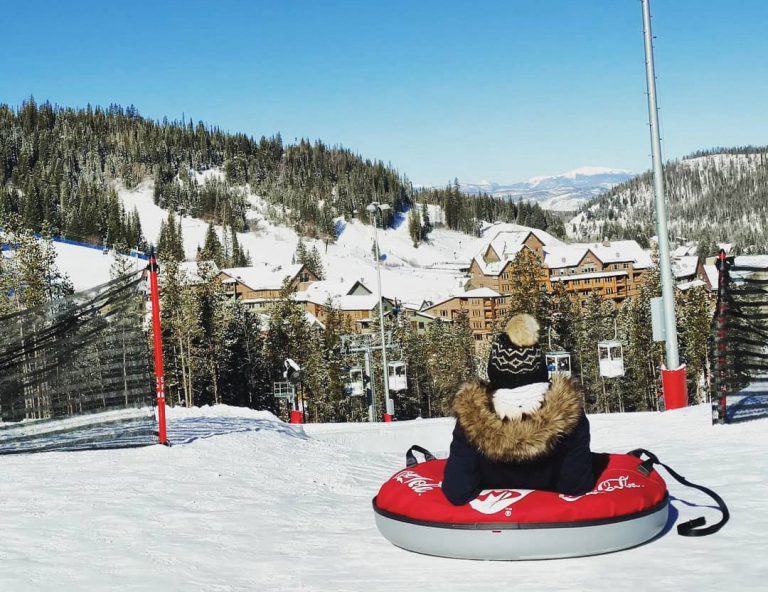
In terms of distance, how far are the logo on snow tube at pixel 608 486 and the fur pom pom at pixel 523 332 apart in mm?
1089

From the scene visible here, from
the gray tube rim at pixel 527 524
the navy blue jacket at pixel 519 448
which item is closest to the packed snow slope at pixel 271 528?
the gray tube rim at pixel 527 524

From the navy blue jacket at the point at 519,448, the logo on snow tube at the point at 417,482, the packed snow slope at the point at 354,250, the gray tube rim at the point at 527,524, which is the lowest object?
the gray tube rim at the point at 527,524

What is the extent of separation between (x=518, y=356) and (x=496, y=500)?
3.27 ft

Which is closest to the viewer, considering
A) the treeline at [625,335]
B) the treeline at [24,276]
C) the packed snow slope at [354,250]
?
the treeline at [24,276]

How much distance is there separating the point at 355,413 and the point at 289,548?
5486 centimetres

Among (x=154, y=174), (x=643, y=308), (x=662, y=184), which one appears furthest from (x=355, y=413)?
(x=154, y=174)

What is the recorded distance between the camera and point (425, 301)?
391 feet

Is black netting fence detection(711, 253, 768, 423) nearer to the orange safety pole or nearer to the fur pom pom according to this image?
the fur pom pom

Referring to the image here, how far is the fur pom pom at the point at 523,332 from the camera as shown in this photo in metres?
4.91

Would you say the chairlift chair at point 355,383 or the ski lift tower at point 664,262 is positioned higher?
the ski lift tower at point 664,262

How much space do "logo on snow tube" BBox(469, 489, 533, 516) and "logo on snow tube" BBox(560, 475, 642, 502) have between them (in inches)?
10.6

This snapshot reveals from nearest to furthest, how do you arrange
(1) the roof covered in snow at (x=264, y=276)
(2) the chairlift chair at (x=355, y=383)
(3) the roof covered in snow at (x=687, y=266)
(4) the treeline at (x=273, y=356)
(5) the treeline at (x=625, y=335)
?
(2) the chairlift chair at (x=355, y=383)
(4) the treeline at (x=273, y=356)
(5) the treeline at (x=625, y=335)
(1) the roof covered in snow at (x=264, y=276)
(3) the roof covered in snow at (x=687, y=266)

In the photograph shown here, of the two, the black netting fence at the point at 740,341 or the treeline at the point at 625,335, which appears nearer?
the black netting fence at the point at 740,341

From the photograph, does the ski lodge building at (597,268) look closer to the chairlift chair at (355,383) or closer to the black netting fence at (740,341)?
the chairlift chair at (355,383)
